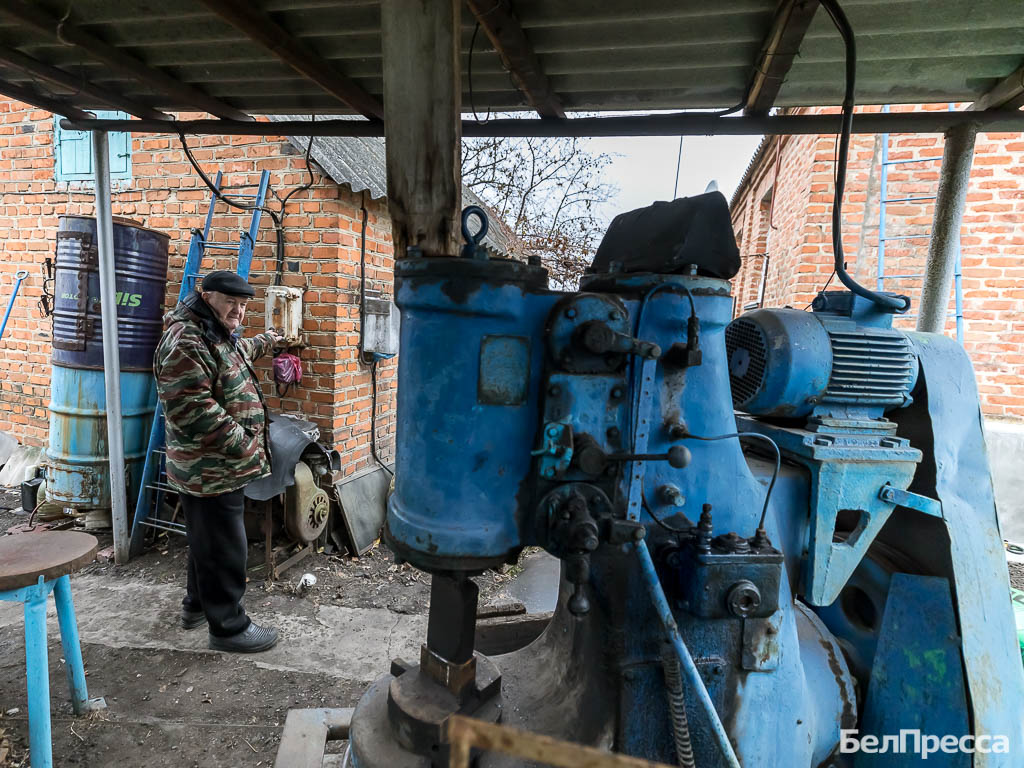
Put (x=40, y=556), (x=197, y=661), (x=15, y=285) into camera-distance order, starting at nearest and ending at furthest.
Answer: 1. (x=40, y=556)
2. (x=197, y=661)
3. (x=15, y=285)

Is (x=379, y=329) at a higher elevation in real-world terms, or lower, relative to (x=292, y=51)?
lower

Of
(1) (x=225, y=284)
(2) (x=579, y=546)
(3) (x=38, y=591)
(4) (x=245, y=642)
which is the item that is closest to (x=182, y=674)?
(4) (x=245, y=642)

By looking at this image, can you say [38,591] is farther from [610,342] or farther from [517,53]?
[517,53]

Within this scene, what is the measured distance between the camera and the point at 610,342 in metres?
1.05

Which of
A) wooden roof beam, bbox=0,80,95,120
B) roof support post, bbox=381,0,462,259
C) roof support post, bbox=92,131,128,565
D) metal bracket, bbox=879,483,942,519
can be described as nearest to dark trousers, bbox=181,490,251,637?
roof support post, bbox=92,131,128,565

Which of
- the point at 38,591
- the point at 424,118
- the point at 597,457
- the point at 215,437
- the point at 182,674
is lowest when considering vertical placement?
the point at 182,674

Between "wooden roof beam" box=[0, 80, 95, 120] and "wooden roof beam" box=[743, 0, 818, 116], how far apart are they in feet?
10.2

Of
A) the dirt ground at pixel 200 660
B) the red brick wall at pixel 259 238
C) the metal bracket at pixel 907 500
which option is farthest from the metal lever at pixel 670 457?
the red brick wall at pixel 259 238

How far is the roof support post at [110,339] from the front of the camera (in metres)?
3.31

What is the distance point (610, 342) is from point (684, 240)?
0.30 meters

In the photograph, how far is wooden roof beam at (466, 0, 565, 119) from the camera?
173cm

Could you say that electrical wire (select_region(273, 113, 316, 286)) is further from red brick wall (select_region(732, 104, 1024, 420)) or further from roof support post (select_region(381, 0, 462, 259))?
red brick wall (select_region(732, 104, 1024, 420))

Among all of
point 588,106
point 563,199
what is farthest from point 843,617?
point 563,199

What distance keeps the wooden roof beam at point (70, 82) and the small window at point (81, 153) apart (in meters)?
2.15
